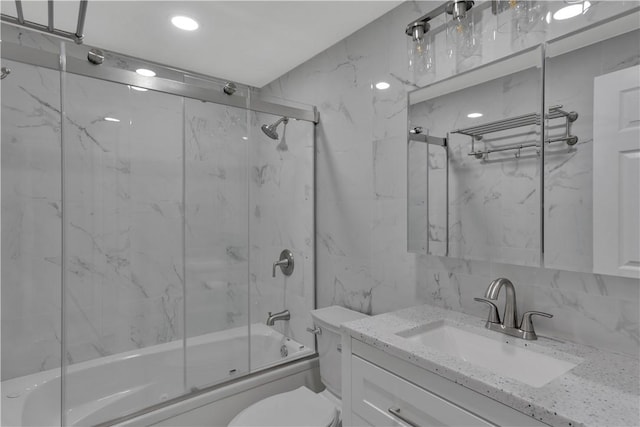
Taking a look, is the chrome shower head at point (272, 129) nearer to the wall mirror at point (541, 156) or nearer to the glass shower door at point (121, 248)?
the glass shower door at point (121, 248)

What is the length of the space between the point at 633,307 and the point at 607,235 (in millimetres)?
219

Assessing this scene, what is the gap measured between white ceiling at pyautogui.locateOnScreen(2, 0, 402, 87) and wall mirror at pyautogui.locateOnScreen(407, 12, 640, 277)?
76 centimetres

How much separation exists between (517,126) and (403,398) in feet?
3.36

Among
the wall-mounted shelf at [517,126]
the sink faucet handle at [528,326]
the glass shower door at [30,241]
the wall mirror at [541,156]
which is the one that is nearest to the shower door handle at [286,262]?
the wall mirror at [541,156]

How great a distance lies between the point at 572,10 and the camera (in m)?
1.14

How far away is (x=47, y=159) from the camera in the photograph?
1.74 metres

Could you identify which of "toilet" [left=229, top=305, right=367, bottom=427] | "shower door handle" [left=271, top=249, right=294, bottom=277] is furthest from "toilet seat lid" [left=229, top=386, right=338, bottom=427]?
"shower door handle" [left=271, top=249, right=294, bottom=277]

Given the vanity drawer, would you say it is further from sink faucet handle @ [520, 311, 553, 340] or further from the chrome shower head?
the chrome shower head

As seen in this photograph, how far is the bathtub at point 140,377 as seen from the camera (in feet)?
5.34

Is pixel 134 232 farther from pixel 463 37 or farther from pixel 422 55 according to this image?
pixel 463 37

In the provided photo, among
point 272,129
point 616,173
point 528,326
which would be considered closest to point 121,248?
point 272,129

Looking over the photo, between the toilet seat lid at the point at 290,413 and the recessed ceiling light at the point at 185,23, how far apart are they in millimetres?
2019

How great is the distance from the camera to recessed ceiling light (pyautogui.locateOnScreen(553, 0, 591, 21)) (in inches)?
43.9

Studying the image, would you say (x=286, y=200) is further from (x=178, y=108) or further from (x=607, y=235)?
(x=607, y=235)
